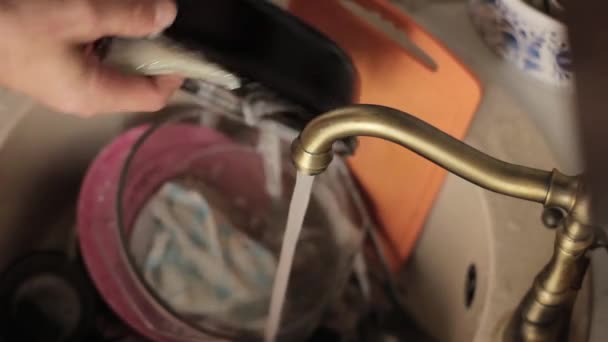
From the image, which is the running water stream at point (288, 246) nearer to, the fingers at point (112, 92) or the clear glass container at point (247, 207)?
the clear glass container at point (247, 207)

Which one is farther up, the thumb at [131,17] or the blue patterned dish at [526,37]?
the thumb at [131,17]

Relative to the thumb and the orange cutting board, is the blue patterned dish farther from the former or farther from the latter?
the thumb

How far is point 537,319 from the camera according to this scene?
46cm

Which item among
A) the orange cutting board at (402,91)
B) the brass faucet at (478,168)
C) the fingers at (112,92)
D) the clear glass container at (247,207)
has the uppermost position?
A: the brass faucet at (478,168)

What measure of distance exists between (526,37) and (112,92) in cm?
35

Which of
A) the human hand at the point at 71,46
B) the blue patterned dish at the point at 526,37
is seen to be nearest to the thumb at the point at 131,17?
the human hand at the point at 71,46

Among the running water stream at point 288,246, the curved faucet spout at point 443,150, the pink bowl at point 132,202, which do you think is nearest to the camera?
the curved faucet spout at point 443,150

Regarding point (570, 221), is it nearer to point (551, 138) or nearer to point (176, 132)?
point (551, 138)

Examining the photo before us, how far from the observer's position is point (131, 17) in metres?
0.43

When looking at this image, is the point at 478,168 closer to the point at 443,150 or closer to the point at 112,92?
the point at 443,150

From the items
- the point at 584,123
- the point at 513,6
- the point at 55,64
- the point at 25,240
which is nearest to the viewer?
the point at 584,123

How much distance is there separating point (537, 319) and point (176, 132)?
0.43m

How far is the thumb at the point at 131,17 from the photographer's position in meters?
0.43

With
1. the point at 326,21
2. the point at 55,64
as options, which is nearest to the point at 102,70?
the point at 55,64
